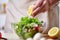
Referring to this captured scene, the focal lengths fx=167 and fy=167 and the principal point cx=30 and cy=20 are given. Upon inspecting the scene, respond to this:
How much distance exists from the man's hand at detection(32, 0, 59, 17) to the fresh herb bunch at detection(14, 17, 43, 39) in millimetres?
68

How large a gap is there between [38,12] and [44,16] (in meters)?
0.06

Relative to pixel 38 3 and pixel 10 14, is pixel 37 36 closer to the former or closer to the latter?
pixel 38 3

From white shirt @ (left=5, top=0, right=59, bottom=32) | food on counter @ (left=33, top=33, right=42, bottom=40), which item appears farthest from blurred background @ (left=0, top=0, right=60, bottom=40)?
food on counter @ (left=33, top=33, right=42, bottom=40)

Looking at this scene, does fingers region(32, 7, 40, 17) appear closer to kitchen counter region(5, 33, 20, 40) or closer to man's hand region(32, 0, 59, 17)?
man's hand region(32, 0, 59, 17)

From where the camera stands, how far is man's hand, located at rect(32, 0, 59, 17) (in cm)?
129

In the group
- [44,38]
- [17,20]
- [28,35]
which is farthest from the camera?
[17,20]

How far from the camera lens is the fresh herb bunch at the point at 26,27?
→ 127cm

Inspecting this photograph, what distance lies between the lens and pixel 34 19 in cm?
134

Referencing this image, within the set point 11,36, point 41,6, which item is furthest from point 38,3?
point 11,36

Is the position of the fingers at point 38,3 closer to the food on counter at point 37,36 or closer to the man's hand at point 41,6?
the man's hand at point 41,6

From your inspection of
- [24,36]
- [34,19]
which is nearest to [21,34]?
[24,36]

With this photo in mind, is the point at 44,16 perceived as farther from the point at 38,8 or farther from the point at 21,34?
the point at 21,34

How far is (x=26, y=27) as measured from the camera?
50.4 inches

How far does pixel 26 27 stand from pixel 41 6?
20 cm
